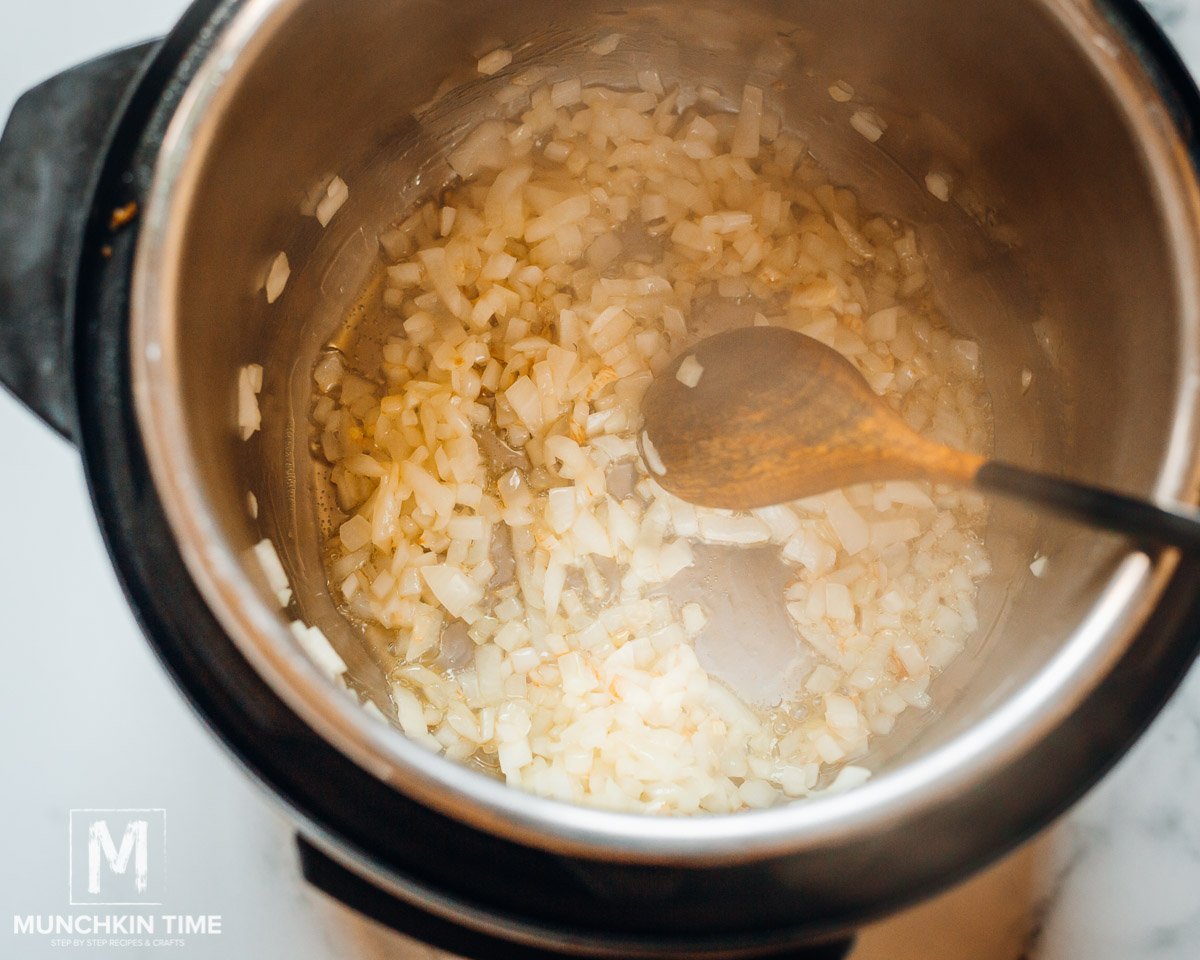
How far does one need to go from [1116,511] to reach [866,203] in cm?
67

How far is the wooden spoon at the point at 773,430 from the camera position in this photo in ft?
3.09

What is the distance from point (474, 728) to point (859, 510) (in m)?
0.57

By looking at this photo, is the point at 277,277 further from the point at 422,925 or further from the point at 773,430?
the point at 422,925

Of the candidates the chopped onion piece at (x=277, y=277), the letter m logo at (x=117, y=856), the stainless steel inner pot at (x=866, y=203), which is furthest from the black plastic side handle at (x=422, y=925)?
the chopped onion piece at (x=277, y=277)

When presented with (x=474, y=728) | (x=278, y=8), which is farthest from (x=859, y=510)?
(x=278, y=8)

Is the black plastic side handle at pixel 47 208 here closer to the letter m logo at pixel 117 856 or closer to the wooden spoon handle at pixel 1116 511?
the letter m logo at pixel 117 856

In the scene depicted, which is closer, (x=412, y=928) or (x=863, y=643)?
(x=412, y=928)

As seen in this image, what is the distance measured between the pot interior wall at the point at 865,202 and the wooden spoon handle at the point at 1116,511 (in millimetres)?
62

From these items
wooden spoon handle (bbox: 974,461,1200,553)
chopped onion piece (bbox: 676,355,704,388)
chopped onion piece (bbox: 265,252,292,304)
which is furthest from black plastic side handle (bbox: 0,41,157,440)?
wooden spoon handle (bbox: 974,461,1200,553)

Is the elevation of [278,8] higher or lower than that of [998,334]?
higher

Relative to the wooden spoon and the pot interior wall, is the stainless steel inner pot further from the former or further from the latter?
the wooden spoon

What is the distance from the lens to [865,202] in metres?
1.24

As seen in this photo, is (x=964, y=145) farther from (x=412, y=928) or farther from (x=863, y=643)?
(x=412, y=928)

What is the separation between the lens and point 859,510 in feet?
3.94
